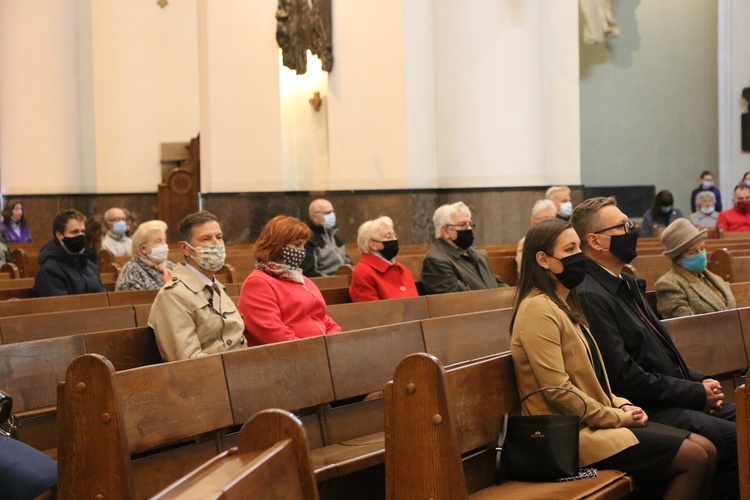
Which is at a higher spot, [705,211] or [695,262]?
[705,211]

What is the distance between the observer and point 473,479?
11.6 ft

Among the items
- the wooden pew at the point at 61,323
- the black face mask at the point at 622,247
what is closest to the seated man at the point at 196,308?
the wooden pew at the point at 61,323

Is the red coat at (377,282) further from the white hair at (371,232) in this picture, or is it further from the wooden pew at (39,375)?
the wooden pew at (39,375)

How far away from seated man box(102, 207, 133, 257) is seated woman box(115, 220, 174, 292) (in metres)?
3.44

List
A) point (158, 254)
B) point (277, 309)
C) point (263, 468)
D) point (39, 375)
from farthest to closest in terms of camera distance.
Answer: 1. point (158, 254)
2. point (277, 309)
3. point (39, 375)
4. point (263, 468)

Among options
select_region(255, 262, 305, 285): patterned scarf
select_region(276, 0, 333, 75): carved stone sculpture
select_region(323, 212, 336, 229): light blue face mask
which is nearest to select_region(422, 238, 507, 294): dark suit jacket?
select_region(323, 212, 336, 229): light blue face mask

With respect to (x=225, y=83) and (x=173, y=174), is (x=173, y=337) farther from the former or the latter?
(x=173, y=174)

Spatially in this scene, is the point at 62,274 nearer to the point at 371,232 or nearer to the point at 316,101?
the point at 371,232

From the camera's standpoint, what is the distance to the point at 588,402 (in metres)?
3.59

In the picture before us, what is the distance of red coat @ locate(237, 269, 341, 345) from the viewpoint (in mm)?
4902

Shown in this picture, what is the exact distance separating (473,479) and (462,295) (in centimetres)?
279

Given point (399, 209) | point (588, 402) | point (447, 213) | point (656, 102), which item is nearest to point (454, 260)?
point (447, 213)

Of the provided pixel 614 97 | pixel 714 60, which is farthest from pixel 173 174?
pixel 714 60

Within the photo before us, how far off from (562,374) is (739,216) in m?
9.16
